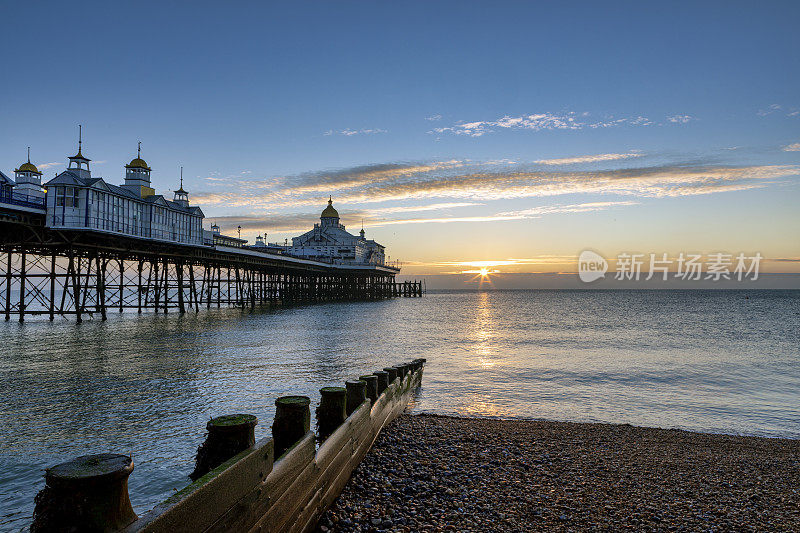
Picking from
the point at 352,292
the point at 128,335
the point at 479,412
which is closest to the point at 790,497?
the point at 479,412

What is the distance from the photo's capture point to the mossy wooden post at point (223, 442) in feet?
11.7

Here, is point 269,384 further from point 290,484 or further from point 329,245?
point 329,245

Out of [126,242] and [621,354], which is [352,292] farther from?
[621,354]

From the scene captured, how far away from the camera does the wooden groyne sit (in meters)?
2.29

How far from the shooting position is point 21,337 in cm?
2708

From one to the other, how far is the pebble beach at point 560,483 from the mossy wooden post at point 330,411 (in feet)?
2.57

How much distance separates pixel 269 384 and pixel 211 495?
41.2 ft

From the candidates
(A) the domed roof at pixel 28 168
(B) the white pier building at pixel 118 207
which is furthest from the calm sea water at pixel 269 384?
(A) the domed roof at pixel 28 168

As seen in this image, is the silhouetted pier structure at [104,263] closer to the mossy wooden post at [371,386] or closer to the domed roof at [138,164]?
the domed roof at [138,164]

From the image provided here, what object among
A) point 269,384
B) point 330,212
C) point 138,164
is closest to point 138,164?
point 138,164

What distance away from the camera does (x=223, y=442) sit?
356 centimetres

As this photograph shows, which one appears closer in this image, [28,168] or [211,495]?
[211,495]

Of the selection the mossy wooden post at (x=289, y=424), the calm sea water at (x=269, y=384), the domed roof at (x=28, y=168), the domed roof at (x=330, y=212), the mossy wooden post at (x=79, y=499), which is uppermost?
the domed roof at (x=330, y=212)

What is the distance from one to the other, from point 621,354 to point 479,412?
679 inches
